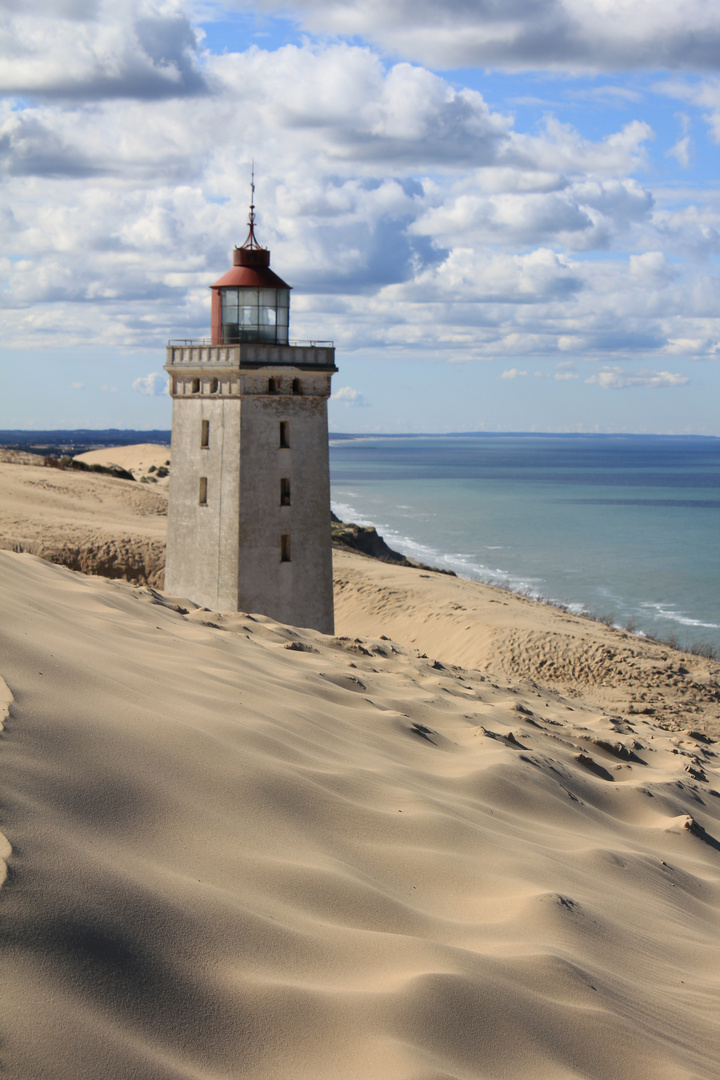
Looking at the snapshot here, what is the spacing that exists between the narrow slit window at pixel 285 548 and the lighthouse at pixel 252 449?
2 cm

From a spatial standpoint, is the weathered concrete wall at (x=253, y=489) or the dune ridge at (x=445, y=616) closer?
the weathered concrete wall at (x=253, y=489)

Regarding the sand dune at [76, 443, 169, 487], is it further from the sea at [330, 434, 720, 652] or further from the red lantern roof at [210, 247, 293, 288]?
the red lantern roof at [210, 247, 293, 288]

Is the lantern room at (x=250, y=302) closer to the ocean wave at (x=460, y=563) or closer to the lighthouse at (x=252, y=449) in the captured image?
the lighthouse at (x=252, y=449)

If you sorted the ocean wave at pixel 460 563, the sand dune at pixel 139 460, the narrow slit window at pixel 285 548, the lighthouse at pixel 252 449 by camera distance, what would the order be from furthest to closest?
1. the sand dune at pixel 139 460
2. the ocean wave at pixel 460 563
3. the narrow slit window at pixel 285 548
4. the lighthouse at pixel 252 449

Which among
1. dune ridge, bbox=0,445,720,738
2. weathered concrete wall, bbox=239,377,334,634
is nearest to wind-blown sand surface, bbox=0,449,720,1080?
weathered concrete wall, bbox=239,377,334,634

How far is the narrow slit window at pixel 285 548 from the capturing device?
17484mm

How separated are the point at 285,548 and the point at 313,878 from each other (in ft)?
45.7

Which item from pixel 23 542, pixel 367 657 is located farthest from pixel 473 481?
pixel 367 657

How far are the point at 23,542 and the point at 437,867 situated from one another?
22173 mm

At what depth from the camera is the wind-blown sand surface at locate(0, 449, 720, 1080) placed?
8.67ft

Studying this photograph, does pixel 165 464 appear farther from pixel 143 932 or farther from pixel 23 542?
pixel 143 932

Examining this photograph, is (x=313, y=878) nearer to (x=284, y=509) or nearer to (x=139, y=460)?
(x=284, y=509)

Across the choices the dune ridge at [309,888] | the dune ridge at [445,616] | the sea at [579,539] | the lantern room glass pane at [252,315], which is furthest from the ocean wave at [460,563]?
the dune ridge at [309,888]

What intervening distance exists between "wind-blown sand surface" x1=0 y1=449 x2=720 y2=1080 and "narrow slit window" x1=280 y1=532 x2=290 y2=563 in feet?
30.8
